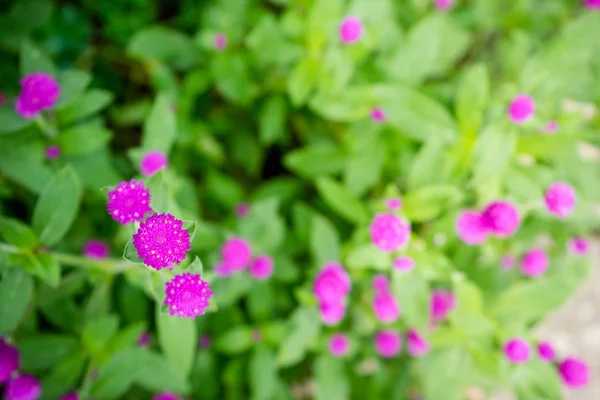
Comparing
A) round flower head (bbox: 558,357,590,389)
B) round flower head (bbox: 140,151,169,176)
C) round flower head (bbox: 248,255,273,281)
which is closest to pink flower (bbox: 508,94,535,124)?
round flower head (bbox: 558,357,590,389)

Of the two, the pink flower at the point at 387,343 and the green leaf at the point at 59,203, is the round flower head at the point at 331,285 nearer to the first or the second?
the pink flower at the point at 387,343

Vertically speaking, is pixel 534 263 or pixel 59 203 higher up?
pixel 59 203

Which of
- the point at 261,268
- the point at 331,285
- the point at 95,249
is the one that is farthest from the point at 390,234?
the point at 95,249

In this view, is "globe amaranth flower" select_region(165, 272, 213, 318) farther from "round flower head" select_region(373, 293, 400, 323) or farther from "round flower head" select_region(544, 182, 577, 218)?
"round flower head" select_region(544, 182, 577, 218)

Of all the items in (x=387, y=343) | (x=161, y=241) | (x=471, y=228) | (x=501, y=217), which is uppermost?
(x=161, y=241)

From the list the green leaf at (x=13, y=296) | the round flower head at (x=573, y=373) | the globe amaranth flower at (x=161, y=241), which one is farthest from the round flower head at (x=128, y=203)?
the round flower head at (x=573, y=373)

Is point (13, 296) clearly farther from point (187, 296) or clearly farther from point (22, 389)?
point (187, 296)

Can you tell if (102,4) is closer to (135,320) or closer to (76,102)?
(76,102)

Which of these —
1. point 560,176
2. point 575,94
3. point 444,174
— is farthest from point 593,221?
point 444,174
